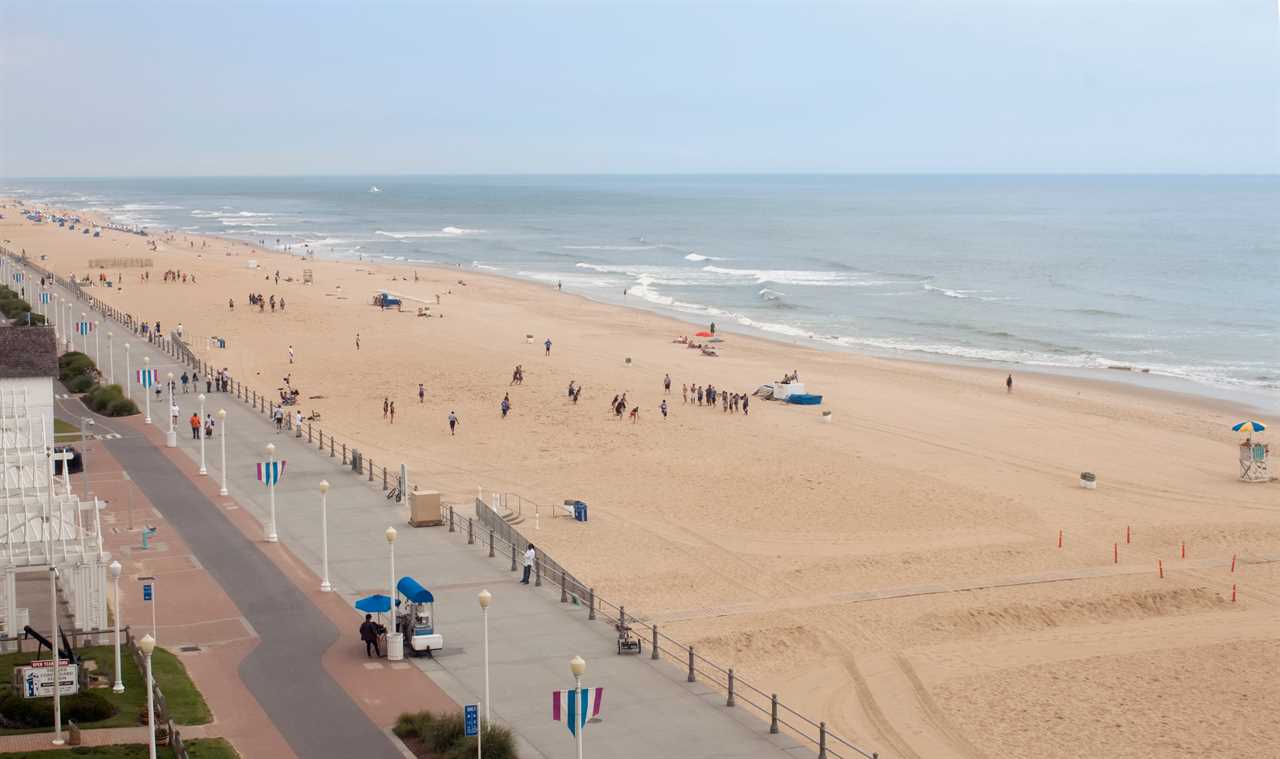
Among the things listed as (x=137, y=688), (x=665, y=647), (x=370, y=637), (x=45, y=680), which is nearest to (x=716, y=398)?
(x=665, y=647)

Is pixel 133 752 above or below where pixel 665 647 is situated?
above

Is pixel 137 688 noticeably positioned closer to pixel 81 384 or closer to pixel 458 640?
pixel 458 640

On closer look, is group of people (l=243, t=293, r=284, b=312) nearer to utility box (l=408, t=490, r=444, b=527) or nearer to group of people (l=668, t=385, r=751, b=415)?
group of people (l=668, t=385, r=751, b=415)

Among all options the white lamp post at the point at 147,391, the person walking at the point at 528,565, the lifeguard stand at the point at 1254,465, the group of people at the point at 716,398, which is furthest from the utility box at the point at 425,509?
the lifeguard stand at the point at 1254,465

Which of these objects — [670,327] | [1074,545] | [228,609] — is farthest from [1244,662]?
[670,327]

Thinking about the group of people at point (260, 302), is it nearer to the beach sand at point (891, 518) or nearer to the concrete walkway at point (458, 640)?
the beach sand at point (891, 518)

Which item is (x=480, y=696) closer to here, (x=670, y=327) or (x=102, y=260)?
(x=670, y=327)

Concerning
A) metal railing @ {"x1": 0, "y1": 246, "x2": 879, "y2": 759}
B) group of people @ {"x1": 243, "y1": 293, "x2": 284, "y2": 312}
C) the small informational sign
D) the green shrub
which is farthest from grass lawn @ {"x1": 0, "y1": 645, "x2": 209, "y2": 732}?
group of people @ {"x1": 243, "y1": 293, "x2": 284, "y2": 312}
